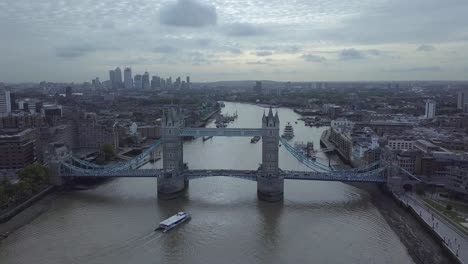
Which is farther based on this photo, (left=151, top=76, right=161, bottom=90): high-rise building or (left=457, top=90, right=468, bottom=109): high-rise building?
(left=151, top=76, right=161, bottom=90): high-rise building

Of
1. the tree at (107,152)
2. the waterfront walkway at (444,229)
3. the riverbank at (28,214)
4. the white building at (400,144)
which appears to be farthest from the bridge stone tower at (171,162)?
the white building at (400,144)

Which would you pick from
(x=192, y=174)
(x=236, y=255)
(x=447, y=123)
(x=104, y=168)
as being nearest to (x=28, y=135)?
(x=104, y=168)

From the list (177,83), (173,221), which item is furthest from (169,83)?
(173,221)

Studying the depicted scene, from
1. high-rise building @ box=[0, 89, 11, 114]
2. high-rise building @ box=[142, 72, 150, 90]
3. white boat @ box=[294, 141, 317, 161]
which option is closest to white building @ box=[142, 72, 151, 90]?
high-rise building @ box=[142, 72, 150, 90]

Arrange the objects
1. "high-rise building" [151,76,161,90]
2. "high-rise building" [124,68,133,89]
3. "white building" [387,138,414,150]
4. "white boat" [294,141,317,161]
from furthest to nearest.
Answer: "high-rise building" [124,68,133,89] → "high-rise building" [151,76,161,90] → "white boat" [294,141,317,161] → "white building" [387,138,414,150]

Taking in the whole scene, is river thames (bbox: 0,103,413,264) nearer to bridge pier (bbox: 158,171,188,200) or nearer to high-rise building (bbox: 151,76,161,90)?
bridge pier (bbox: 158,171,188,200)

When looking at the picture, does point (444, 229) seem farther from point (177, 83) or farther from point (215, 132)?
point (177, 83)

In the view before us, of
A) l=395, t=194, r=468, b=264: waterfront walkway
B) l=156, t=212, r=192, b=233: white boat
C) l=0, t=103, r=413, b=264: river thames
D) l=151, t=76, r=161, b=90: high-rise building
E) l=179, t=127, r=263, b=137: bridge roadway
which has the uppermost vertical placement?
l=151, t=76, r=161, b=90: high-rise building
